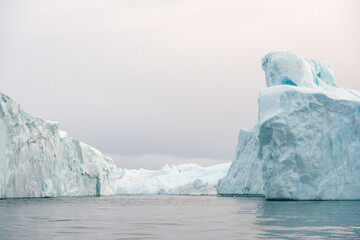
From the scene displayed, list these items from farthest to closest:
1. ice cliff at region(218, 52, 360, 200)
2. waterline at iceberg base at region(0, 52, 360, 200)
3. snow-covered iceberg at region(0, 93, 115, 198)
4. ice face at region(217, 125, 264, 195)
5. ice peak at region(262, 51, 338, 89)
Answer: ice face at region(217, 125, 264, 195) < snow-covered iceberg at region(0, 93, 115, 198) < ice peak at region(262, 51, 338, 89) < waterline at iceberg base at region(0, 52, 360, 200) < ice cliff at region(218, 52, 360, 200)

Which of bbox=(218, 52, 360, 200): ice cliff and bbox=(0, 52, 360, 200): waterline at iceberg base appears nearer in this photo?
bbox=(218, 52, 360, 200): ice cliff

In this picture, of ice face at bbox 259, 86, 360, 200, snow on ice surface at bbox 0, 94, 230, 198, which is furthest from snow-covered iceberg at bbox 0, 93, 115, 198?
ice face at bbox 259, 86, 360, 200

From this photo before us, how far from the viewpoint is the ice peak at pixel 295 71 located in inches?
1620

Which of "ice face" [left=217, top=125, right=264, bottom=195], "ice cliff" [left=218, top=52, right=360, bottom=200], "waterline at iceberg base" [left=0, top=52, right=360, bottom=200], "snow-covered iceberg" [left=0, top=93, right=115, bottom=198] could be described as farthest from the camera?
"ice face" [left=217, top=125, right=264, bottom=195]

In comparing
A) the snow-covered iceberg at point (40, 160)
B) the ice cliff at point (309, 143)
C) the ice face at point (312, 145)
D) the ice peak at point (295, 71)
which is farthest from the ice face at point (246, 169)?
the snow-covered iceberg at point (40, 160)

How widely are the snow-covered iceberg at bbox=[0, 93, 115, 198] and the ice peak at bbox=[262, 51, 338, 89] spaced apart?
80.1ft

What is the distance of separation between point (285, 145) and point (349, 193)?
5.83 meters

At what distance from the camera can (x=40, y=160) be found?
5169cm

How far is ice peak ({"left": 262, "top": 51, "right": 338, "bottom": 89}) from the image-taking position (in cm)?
4114

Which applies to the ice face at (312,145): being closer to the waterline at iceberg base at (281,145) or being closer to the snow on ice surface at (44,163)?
Answer: the waterline at iceberg base at (281,145)

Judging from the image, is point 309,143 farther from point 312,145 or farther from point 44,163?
point 44,163

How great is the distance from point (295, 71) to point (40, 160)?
94.2ft

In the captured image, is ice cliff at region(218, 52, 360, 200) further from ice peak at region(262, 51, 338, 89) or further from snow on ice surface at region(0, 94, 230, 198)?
snow on ice surface at region(0, 94, 230, 198)

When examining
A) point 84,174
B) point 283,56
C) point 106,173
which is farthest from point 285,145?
point 106,173
